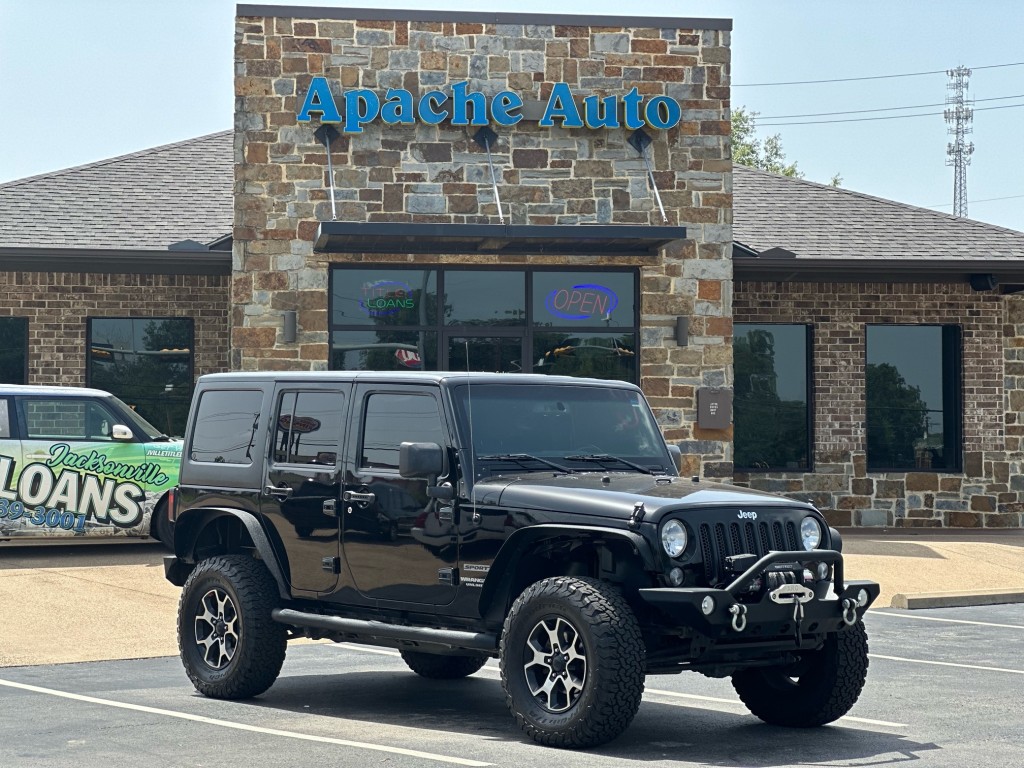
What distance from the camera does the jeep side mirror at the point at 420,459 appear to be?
8070 mm

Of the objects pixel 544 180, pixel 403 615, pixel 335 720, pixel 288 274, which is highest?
pixel 544 180

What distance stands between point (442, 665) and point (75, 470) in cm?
724

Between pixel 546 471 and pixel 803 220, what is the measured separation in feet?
50.2

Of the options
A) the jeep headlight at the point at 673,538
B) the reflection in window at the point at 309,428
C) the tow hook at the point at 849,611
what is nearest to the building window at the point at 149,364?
the reflection in window at the point at 309,428

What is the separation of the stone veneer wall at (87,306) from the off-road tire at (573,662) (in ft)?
45.1

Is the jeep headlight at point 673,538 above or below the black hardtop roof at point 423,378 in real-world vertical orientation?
below

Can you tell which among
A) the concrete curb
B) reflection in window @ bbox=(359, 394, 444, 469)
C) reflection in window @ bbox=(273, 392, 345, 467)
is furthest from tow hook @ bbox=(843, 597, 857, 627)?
the concrete curb

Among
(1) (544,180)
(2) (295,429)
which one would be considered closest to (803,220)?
(1) (544,180)

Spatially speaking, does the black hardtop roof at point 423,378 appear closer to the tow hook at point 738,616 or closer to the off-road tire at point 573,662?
the off-road tire at point 573,662

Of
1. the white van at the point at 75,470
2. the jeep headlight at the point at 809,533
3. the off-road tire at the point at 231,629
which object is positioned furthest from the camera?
the white van at the point at 75,470

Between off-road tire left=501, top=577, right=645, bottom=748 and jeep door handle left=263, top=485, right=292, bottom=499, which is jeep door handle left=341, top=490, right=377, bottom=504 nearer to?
jeep door handle left=263, top=485, right=292, bottom=499

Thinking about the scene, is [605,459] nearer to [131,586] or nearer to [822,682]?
[822,682]

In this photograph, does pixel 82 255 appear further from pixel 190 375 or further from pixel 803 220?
pixel 803 220

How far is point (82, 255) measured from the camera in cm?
1959
